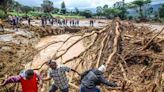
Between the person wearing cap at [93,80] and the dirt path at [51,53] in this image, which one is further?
the dirt path at [51,53]

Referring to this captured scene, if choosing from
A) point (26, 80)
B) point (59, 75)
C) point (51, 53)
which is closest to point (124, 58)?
point (51, 53)

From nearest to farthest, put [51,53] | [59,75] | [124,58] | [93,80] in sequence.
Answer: [93,80] < [59,75] < [124,58] < [51,53]

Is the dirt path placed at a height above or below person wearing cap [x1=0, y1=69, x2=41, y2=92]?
below

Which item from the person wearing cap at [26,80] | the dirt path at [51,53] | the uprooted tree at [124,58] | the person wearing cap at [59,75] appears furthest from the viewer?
the dirt path at [51,53]

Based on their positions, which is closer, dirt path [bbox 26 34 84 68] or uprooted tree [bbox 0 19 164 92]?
uprooted tree [bbox 0 19 164 92]

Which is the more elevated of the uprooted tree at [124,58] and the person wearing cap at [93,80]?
the person wearing cap at [93,80]

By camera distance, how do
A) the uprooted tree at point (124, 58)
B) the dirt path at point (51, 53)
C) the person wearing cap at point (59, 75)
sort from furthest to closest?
the dirt path at point (51, 53), the uprooted tree at point (124, 58), the person wearing cap at point (59, 75)

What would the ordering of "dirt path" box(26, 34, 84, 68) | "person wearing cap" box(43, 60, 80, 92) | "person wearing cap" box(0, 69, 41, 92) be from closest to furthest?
"person wearing cap" box(0, 69, 41, 92), "person wearing cap" box(43, 60, 80, 92), "dirt path" box(26, 34, 84, 68)

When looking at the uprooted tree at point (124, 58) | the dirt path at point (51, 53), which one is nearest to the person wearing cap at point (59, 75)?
the uprooted tree at point (124, 58)

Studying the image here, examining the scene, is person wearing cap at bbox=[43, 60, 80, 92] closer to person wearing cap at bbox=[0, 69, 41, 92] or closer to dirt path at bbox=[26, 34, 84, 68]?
person wearing cap at bbox=[0, 69, 41, 92]

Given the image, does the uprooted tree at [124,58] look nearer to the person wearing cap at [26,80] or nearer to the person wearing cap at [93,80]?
the person wearing cap at [93,80]

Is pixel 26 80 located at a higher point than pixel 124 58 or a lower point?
higher

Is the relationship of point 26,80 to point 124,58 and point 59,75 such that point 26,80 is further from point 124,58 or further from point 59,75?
point 124,58

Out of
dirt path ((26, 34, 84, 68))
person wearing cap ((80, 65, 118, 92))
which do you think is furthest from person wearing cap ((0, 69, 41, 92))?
dirt path ((26, 34, 84, 68))
